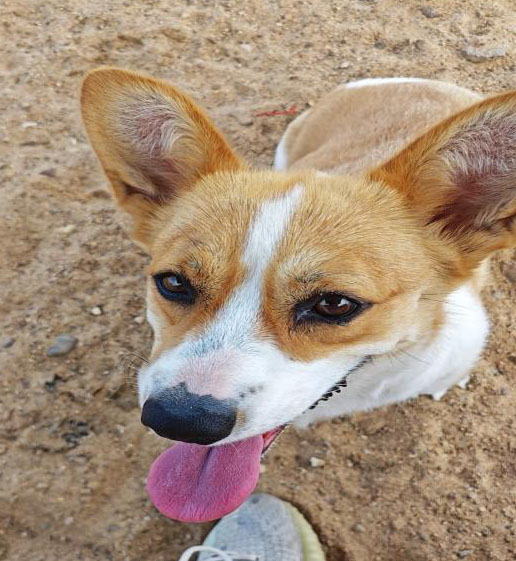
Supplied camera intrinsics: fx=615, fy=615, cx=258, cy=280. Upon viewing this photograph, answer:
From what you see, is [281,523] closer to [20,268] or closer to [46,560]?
[46,560]

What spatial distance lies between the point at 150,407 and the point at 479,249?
3.73 ft

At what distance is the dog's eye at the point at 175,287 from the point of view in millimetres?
1805

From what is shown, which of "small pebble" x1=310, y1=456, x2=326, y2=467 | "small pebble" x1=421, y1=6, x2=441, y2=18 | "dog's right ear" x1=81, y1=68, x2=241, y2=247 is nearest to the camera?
"dog's right ear" x1=81, y1=68, x2=241, y2=247

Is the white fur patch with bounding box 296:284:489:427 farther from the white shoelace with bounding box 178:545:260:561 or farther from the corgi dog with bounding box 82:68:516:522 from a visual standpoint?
the white shoelace with bounding box 178:545:260:561

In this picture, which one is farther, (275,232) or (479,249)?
(479,249)

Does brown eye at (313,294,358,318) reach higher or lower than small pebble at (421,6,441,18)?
lower

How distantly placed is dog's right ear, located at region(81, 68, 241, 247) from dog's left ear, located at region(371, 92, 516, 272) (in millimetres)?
584

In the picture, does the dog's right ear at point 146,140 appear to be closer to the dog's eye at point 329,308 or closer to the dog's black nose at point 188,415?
the dog's eye at point 329,308

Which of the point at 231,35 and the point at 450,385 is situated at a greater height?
the point at 231,35

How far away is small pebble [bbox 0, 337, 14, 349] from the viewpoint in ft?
9.93

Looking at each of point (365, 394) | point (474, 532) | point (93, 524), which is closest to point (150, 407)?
point (365, 394)

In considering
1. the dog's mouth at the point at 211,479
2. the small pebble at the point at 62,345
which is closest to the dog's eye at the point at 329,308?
the dog's mouth at the point at 211,479

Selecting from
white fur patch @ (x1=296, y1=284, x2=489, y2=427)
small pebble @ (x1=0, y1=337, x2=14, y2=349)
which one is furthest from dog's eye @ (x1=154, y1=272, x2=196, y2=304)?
small pebble @ (x1=0, y1=337, x2=14, y2=349)

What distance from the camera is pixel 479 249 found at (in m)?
1.96
